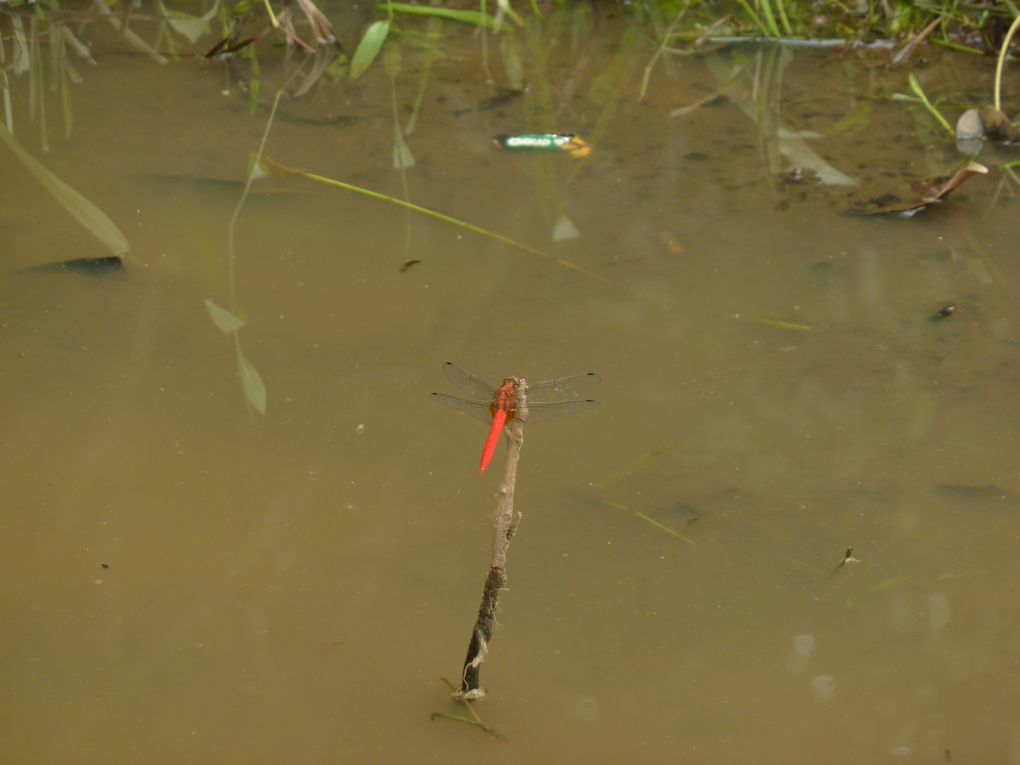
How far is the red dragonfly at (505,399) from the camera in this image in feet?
5.28

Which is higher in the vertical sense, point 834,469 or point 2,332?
point 2,332

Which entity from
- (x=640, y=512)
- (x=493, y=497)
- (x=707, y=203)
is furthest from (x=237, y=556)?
(x=707, y=203)

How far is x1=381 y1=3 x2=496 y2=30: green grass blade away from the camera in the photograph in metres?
3.77

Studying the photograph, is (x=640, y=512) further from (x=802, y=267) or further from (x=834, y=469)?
(x=802, y=267)

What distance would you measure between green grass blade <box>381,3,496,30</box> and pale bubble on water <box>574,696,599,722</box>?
2.73 m

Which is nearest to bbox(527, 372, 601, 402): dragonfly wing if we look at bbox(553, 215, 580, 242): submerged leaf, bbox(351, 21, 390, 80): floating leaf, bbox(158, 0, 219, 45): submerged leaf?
bbox(553, 215, 580, 242): submerged leaf

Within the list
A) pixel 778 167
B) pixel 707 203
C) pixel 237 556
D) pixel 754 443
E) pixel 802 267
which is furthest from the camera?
pixel 778 167

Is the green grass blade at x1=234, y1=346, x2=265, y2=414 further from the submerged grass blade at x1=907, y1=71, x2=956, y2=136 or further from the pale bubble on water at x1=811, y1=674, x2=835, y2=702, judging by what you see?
the submerged grass blade at x1=907, y1=71, x2=956, y2=136

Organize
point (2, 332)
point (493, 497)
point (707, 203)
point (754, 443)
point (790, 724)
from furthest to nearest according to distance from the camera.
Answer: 1. point (707, 203)
2. point (2, 332)
3. point (754, 443)
4. point (493, 497)
5. point (790, 724)

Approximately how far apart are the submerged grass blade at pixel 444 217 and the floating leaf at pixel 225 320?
56 cm

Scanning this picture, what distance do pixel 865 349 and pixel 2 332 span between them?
1.62 m

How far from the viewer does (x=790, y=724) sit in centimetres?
151

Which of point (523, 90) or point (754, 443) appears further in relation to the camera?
point (523, 90)

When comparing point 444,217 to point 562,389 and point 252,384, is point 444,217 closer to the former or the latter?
point 252,384
